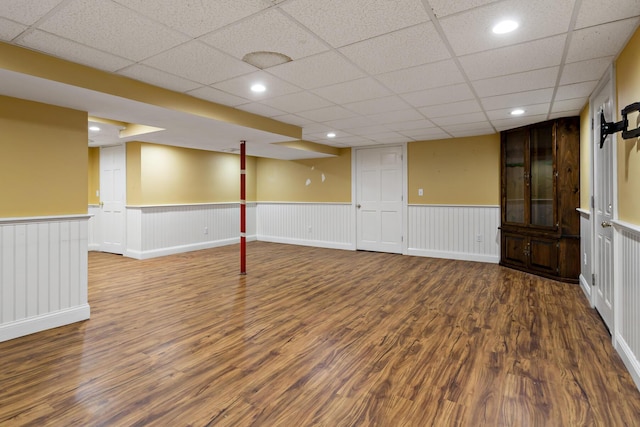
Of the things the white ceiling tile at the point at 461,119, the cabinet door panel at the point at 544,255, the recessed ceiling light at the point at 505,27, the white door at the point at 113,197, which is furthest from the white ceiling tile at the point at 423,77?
the white door at the point at 113,197

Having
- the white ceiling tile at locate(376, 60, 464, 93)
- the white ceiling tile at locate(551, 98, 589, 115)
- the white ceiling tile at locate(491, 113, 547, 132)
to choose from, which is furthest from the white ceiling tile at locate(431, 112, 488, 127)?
the white ceiling tile at locate(376, 60, 464, 93)

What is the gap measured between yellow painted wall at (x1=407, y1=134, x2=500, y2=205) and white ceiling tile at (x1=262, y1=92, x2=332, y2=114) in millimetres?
3277

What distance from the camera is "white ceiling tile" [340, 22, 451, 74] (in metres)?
2.24

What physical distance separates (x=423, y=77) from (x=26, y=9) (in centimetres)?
278

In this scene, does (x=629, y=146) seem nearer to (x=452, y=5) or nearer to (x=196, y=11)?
(x=452, y=5)

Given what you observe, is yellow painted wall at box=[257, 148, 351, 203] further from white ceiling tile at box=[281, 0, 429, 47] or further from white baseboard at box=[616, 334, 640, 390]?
white baseboard at box=[616, 334, 640, 390]

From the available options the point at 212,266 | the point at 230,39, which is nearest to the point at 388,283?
the point at 212,266

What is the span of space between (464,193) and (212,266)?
460 centimetres

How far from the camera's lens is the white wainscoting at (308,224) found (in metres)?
7.59

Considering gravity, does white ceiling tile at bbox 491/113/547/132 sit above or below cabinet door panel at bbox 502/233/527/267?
above

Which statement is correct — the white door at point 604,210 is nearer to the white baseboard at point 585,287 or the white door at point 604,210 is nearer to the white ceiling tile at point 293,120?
the white baseboard at point 585,287

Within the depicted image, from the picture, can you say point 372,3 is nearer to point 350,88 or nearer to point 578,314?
point 350,88

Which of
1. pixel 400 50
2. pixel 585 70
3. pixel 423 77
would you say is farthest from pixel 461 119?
pixel 400 50

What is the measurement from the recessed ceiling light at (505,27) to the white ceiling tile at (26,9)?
251cm
